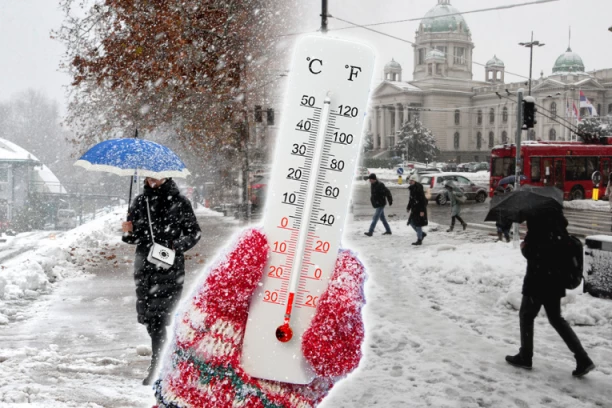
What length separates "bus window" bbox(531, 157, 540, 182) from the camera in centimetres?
2692

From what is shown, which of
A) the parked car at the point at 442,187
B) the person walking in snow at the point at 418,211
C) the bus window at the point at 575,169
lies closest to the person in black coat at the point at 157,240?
the person walking in snow at the point at 418,211

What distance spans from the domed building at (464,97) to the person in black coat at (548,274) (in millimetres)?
18449

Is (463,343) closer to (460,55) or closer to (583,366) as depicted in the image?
(583,366)

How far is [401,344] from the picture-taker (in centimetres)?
690

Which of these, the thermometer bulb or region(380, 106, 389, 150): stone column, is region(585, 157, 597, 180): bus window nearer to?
region(380, 106, 389, 150): stone column

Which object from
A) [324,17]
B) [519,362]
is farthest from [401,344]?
[324,17]

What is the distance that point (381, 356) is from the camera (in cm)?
643

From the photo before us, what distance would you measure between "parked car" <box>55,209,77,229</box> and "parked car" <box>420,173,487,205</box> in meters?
16.2

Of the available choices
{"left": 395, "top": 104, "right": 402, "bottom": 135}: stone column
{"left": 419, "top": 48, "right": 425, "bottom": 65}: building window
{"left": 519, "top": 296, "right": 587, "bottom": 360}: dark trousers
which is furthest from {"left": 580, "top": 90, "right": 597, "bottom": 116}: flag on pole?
{"left": 519, "top": 296, "right": 587, "bottom": 360}: dark trousers

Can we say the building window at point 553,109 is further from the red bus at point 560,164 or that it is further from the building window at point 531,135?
the red bus at point 560,164

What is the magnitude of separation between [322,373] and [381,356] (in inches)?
186

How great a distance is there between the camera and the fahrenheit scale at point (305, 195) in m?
1.91

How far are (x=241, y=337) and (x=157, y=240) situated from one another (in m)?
3.25

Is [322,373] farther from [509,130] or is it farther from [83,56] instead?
[509,130]
